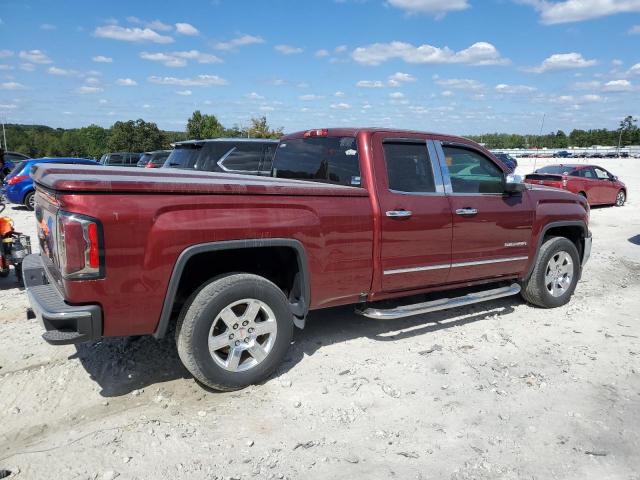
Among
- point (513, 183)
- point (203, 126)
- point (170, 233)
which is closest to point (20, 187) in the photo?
Answer: point (170, 233)

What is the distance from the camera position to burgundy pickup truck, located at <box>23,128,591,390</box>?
307cm

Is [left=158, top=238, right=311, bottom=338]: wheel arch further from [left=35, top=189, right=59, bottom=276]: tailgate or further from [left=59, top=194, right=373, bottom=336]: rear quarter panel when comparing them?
[left=35, top=189, right=59, bottom=276]: tailgate

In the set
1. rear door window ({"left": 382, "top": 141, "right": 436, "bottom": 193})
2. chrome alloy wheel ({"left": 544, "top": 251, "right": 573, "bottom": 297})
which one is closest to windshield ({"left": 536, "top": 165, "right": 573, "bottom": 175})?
chrome alloy wheel ({"left": 544, "top": 251, "right": 573, "bottom": 297})

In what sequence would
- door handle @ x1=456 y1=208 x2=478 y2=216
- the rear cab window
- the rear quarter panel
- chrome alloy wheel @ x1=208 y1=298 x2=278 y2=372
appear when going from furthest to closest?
door handle @ x1=456 y1=208 x2=478 y2=216 → the rear cab window → chrome alloy wheel @ x1=208 y1=298 x2=278 y2=372 → the rear quarter panel

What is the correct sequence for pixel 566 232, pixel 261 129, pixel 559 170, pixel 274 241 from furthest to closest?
pixel 261 129
pixel 559 170
pixel 566 232
pixel 274 241

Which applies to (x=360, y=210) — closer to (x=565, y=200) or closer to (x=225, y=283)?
(x=225, y=283)

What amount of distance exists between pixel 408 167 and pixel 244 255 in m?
1.71

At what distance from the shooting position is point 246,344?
145 inches

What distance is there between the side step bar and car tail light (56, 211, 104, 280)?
7.19 feet

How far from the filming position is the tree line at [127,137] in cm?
4353

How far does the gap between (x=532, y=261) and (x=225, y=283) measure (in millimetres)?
3611

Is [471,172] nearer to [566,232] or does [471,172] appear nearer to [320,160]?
[320,160]

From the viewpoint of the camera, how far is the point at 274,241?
3.64m

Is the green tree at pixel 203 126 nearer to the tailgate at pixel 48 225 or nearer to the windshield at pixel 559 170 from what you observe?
the windshield at pixel 559 170
